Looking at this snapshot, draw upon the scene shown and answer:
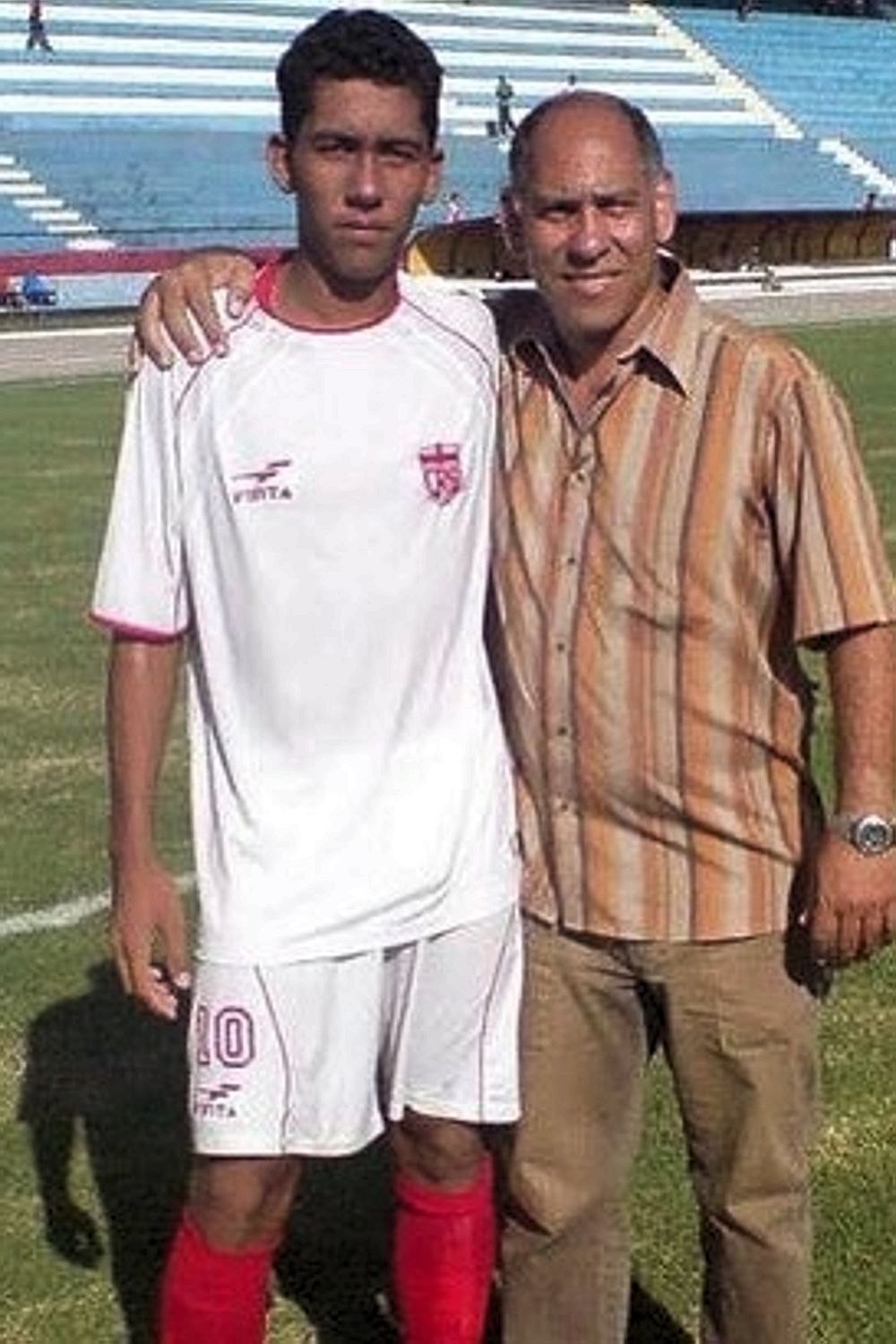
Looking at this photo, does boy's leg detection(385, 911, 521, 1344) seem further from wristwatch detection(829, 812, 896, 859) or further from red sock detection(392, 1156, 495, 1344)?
wristwatch detection(829, 812, 896, 859)

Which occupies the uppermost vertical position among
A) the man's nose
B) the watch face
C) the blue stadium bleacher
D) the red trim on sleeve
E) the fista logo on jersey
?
the man's nose

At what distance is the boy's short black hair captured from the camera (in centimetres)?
278

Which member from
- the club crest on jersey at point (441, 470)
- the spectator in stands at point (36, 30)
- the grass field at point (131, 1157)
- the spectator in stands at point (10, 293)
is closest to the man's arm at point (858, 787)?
the club crest on jersey at point (441, 470)

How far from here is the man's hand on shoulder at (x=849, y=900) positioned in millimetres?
2873

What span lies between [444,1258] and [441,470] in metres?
1.06

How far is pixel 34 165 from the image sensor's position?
36562 mm

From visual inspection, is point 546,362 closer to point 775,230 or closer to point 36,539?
point 36,539

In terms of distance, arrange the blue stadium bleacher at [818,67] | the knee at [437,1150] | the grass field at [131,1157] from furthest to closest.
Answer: the blue stadium bleacher at [818,67] → the grass field at [131,1157] → the knee at [437,1150]

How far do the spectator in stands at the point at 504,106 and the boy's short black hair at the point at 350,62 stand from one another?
123 feet

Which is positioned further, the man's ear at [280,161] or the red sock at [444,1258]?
the red sock at [444,1258]

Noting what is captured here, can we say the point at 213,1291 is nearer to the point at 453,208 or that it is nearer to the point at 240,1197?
the point at 240,1197

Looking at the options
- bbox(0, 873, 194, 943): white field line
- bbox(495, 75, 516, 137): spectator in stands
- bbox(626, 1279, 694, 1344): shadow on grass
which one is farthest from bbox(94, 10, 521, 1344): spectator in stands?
bbox(495, 75, 516, 137): spectator in stands

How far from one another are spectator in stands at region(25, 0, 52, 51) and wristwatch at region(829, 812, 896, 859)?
126 feet

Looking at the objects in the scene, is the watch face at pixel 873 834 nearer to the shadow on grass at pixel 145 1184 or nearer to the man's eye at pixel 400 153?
the man's eye at pixel 400 153
